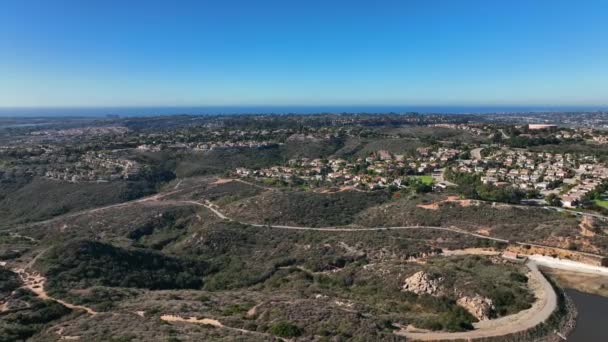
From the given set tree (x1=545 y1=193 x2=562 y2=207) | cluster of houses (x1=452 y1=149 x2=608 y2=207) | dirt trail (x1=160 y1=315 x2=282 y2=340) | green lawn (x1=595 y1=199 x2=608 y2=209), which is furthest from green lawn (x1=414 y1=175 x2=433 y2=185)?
dirt trail (x1=160 y1=315 x2=282 y2=340)

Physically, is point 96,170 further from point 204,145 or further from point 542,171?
point 542,171

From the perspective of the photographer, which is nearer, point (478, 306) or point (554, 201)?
point (478, 306)

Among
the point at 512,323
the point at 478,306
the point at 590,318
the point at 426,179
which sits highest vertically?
the point at 426,179

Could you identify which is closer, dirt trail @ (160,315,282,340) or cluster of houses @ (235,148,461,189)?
dirt trail @ (160,315,282,340)

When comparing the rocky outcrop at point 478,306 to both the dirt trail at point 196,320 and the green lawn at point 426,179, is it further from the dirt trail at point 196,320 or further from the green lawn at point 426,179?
the green lawn at point 426,179

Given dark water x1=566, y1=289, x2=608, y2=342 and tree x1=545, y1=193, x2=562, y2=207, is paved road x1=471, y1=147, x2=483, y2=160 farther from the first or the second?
dark water x1=566, y1=289, x2=608, y2=342

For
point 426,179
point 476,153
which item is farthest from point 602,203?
point 476,153

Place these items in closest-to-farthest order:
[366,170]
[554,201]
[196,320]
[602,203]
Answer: [196,320] < [602,203] < [554,201] < [366,170]
